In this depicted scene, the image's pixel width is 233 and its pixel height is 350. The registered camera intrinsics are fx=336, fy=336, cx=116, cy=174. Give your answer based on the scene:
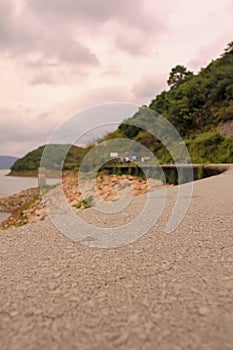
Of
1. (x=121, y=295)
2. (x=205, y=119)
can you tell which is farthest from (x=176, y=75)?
(x=121, y=295)

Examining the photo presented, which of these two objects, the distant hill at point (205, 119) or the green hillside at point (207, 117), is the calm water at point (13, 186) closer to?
the distant hill at point (205, 119)

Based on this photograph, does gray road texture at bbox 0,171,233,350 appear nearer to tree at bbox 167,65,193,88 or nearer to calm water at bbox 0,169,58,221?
calm water at bbox 0,169,58,221

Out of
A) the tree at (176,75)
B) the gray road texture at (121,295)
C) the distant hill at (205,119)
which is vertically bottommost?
the gray road texture at (121,295)

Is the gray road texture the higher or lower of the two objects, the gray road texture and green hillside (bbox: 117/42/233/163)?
the lower

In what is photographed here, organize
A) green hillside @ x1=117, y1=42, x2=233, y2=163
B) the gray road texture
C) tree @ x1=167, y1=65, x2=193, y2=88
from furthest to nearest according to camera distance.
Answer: tree @ x1=167, y1=65, x2=193, y2=88 < green hillside @ x1=117, y1=42, x2=233, y2=163 < the gray road texture

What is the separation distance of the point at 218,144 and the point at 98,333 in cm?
1605

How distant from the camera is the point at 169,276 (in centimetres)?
180

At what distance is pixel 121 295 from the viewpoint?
1.58m

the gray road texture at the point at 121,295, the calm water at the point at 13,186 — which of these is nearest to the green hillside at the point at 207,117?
the calm water at the point at 13,186

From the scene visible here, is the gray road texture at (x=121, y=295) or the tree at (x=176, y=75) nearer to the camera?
the gray road texture at (x=121, y=295)

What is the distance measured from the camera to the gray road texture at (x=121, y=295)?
1222 mm

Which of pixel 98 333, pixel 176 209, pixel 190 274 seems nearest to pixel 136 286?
pixel 190 274

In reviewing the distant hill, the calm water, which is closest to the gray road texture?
the calm water

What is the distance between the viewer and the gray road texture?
48.1 inches
